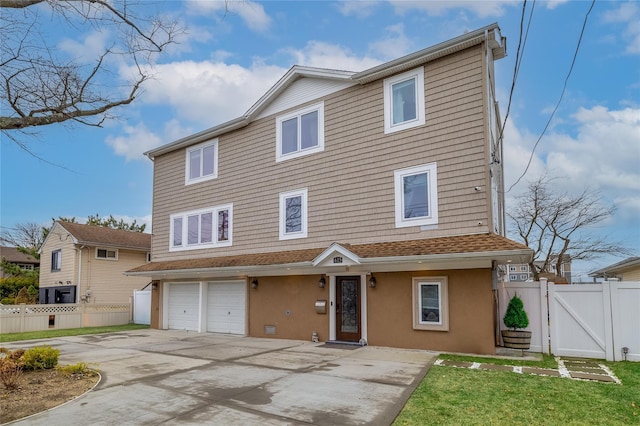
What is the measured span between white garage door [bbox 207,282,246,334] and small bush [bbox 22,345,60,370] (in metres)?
6.87

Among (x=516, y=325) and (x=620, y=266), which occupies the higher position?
(x=620, y=266)

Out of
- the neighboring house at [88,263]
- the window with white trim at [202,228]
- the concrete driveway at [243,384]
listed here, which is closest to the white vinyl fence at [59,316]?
the neighboring house at [88,263]

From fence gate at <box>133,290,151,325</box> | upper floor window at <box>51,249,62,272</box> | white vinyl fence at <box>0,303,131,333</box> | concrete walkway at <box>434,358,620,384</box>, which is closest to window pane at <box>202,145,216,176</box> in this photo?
A: fence gate at <box>133,290,151,325</box>

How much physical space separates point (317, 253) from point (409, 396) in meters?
6.30

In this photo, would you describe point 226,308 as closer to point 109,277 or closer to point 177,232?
point 177,232

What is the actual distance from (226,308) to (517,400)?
36.5 ft

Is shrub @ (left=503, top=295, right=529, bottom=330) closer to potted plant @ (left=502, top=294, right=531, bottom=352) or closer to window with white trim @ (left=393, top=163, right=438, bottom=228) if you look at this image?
potted plant @ (left=502, top=294, right=531, bottom=352)

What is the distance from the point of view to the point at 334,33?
1080 cm

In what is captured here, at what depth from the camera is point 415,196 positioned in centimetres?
1084

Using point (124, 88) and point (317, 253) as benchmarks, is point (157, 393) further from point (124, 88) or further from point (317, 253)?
point (317, 253)

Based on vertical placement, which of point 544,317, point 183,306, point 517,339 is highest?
point 544,317

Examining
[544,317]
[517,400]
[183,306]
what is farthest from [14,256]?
[517,400]

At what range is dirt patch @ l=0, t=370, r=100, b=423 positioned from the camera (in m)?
5.43

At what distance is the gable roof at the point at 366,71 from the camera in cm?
1007
